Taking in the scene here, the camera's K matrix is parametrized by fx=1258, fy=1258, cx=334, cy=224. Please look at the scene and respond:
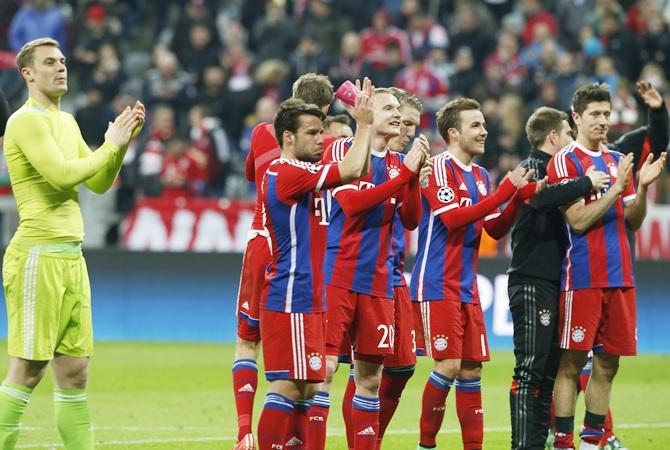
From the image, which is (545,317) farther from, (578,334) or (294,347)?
(294,347)

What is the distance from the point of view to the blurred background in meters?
16.7

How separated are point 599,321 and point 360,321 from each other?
152 centimetres

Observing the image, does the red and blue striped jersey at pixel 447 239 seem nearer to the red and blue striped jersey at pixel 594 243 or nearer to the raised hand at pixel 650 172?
the red and blue striped jersey at pixel 594 243

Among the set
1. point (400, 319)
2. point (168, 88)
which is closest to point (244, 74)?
point (168, 88)

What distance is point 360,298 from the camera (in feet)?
25.6

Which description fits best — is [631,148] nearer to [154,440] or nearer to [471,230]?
[471,230]

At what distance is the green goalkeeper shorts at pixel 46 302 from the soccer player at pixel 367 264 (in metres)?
1.57

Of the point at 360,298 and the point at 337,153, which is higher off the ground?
the point at 337,153

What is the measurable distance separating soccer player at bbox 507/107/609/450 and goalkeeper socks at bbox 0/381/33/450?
9.97 feet

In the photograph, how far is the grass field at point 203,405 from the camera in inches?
365

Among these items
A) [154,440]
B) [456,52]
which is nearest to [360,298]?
[154,440]

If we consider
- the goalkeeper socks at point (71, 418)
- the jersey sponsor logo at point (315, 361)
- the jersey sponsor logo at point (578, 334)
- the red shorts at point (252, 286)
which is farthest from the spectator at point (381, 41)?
the goalkeeper socks at point (71, 418)

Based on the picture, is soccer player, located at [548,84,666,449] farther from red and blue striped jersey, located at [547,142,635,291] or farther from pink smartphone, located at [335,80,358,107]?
pink smartphone, located at [335,80,358,107]

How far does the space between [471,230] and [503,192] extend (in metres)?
0.61
